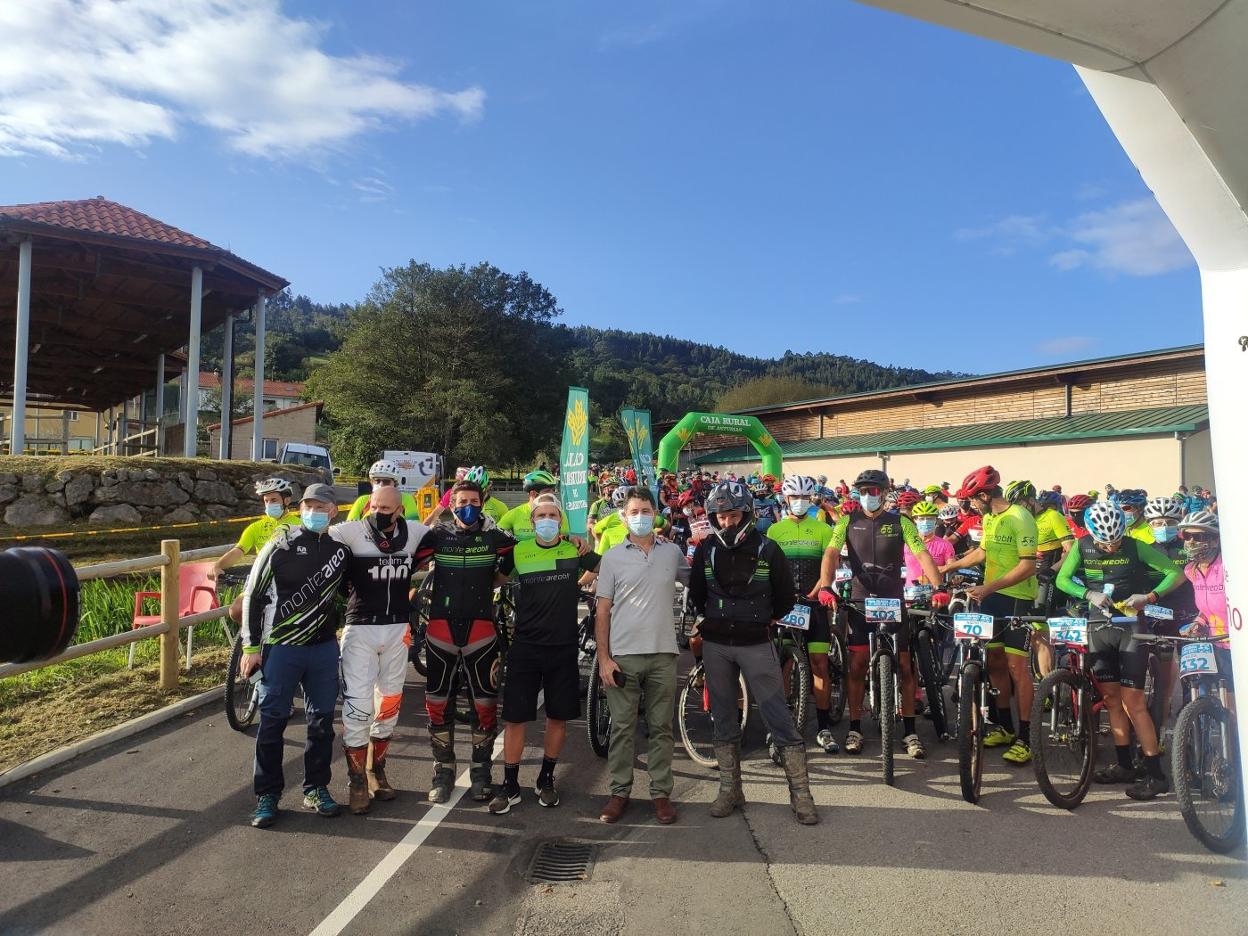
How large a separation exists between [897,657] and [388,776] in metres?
3.79

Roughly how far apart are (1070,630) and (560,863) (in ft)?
11.8

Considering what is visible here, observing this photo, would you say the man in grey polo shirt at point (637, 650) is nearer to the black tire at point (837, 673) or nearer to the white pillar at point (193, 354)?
the black tire at point (837, 673)

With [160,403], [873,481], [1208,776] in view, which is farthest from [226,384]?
[1208,776]

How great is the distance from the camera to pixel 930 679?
6023 millimetres

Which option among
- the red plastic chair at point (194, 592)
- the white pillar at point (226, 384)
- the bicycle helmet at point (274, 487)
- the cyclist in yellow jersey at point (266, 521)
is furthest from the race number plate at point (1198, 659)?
the white pillar at point (226, 384)

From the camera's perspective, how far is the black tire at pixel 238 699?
589cm

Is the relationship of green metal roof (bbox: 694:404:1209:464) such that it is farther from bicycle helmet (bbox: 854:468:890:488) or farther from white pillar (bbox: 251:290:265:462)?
white pillar (bbox: 251:290:265:462)

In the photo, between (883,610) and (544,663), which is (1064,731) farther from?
(544,663)

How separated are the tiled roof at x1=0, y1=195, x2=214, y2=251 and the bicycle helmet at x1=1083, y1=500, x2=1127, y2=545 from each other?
17.9 meters

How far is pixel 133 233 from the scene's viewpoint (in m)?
16.3

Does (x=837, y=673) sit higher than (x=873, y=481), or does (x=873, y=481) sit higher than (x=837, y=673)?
(x=873, y=481)

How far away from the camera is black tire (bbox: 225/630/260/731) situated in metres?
5.89

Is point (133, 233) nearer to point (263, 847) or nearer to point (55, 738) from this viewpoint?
point (55, 738)

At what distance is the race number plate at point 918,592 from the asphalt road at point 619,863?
→ 128cm
